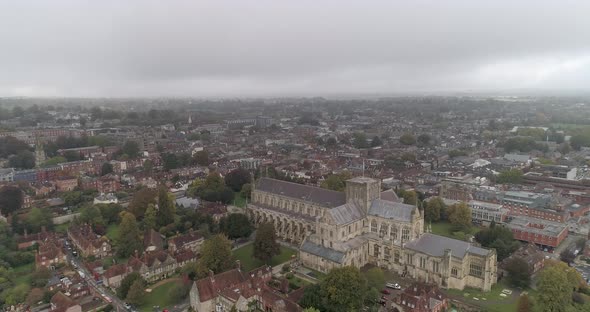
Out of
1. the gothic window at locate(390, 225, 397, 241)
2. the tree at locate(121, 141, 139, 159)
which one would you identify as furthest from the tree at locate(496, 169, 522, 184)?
the tree at locate(121, 141, 139, 159)

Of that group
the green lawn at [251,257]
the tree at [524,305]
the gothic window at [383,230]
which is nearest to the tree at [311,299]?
the green lawn at [251,257]

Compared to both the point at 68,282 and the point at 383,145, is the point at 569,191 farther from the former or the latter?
the point at 68,282

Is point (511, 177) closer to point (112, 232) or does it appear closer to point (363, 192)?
point (363, 192)

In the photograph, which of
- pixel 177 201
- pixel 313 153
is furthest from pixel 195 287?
pixel 313 153

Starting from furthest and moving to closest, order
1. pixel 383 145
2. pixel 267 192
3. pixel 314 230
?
pixel 383 145, pixel 267 192, pixel 314 230

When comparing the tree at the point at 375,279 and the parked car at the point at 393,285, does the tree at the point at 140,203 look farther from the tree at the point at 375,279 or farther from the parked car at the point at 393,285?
the parked car at the point at 393,285
